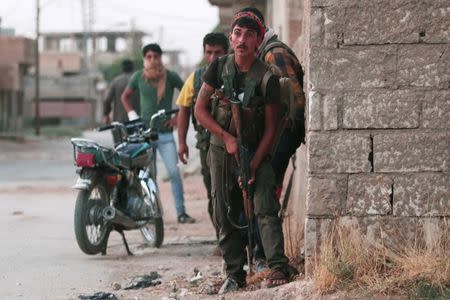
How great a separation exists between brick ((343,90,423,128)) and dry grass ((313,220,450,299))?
662mm

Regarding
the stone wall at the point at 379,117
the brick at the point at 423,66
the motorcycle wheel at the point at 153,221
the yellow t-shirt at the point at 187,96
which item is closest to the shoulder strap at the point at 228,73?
the stone wall at the point at 379,117

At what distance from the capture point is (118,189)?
9633 mm

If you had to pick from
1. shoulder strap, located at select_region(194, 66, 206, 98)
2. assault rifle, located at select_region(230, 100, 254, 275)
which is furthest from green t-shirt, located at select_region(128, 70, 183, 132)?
assault rifle, located at select_region(230, 100, 254, 275)

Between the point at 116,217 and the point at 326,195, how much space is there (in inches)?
123

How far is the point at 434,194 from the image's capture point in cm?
644

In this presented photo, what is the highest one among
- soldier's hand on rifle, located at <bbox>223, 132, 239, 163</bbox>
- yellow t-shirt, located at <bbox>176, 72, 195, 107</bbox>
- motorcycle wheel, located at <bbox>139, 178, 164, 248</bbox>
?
yellow t-shirt, located at <bbox>176, 72, 195, 107</bbox>

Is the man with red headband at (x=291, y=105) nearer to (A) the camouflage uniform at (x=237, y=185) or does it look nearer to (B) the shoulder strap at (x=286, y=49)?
(B) the shoulder strap at (x=286, y=49)

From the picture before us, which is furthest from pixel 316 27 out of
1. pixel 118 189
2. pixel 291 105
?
pixel 118 189

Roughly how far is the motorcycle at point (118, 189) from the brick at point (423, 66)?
3408mm

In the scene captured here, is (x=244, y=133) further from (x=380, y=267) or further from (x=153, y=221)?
(x=153, y=221)

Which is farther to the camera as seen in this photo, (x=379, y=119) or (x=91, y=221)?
(x=91, y=221)

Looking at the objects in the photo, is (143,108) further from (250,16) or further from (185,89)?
(250,16)

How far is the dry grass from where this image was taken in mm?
5957

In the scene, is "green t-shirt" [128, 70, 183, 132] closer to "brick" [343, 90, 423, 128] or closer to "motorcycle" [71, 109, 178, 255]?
"motorcycle" [71, 109, 178, 255]
